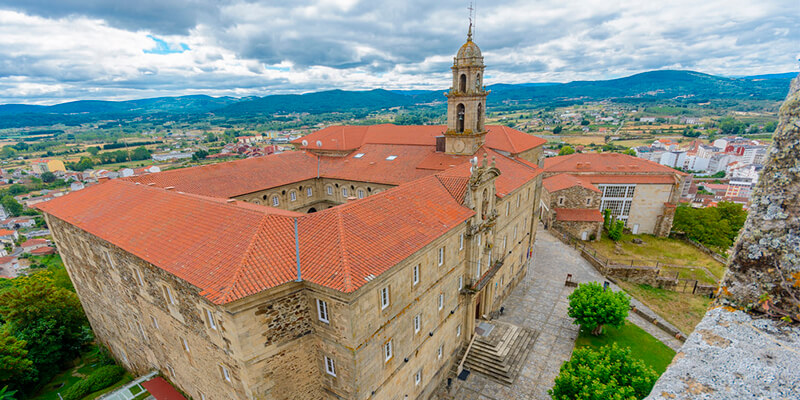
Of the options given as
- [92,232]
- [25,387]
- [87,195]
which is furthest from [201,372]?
[25,387]

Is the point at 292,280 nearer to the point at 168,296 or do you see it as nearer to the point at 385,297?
the point at 385,297

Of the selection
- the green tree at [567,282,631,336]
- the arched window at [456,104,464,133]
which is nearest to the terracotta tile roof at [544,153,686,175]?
the arched window at [456,104,464,133]

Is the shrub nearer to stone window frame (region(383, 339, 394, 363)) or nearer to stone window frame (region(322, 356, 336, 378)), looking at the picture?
stone window frame (region(322, 356, 336, 378))

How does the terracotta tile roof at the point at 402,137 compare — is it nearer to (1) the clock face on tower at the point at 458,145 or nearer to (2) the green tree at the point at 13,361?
(1) the clock face on tower at the point at 458,145

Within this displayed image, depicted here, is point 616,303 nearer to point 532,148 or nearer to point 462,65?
point 532,148

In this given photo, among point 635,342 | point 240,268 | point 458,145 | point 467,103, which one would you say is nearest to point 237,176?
point 458,145

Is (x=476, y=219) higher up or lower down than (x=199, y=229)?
lower down
